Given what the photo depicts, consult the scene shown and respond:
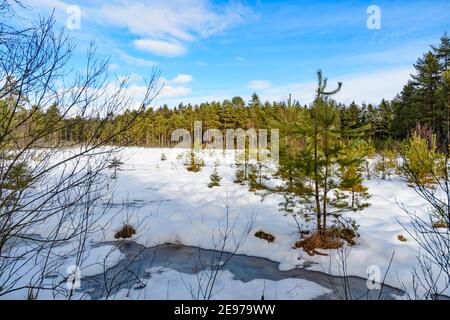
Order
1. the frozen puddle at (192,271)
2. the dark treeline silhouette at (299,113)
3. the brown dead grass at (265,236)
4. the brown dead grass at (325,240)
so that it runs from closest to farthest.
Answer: the dark treeline silhouette at (299,113) < the frozen puddle at (192,271) < the brown dead grass at (325,240) < the brown dead grass at (265,236)

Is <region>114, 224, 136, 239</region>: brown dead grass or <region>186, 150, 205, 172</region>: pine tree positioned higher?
<region>186, 150, 205, 172</region>: pine tree

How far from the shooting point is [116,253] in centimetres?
737

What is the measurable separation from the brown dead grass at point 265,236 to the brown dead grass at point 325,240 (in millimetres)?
713

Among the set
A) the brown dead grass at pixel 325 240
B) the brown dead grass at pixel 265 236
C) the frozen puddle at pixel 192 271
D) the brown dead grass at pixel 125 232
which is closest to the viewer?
the frozen puddle at pixel 192 271

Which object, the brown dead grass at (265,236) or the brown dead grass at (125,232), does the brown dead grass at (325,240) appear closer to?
the brown dead grass at (265,236)

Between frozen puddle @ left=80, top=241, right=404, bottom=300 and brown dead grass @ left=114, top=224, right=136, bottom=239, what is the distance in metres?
0.42

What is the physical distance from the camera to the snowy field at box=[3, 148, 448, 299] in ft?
18.0

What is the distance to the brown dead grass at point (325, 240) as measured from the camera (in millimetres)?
7473

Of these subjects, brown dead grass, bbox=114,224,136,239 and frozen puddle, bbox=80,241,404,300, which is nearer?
frozen puddle, bbox=80,241,404,300

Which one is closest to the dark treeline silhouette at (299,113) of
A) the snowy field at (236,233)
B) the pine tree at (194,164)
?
the snowy field at (236,233)

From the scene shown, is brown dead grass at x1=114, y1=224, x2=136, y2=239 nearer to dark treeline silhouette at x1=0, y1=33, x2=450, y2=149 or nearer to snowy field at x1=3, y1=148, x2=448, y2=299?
snowy field at x1=3, y1=148, x2=448, y2=299

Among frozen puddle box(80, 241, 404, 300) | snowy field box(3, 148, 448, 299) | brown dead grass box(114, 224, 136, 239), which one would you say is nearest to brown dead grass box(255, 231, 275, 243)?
snowy field box(3, 148, 448, 299)
